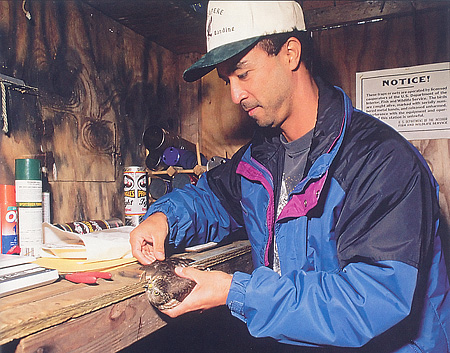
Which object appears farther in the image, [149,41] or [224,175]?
[149,41]

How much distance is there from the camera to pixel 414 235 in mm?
781

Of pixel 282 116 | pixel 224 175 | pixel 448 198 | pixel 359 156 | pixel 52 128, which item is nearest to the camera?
pixel 359 156

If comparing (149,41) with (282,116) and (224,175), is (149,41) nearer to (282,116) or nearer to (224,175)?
(224,175)

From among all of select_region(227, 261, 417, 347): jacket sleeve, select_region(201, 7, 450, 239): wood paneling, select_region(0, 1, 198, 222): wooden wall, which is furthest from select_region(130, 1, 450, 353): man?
select_region(201, 7, 450, 239): wood paneling

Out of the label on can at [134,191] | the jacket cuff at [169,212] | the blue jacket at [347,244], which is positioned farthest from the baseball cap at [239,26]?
the label on can at [134,191]

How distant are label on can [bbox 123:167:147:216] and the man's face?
1.78 feet

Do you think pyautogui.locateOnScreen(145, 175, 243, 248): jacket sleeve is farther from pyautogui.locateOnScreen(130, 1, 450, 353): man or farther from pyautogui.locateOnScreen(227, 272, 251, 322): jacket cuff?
pyautogui.locateOnScreen(227, 272, 251, 322): jacket cuff

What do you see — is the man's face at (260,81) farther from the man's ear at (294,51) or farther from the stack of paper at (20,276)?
the stack of paper at (20,276)

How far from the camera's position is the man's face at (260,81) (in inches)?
40.2

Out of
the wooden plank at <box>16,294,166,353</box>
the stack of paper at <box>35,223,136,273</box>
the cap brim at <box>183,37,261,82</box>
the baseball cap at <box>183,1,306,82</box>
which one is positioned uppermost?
the baseball cap at <box>183,1,306,82</box>

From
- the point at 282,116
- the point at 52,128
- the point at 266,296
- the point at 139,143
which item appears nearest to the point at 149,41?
the point at 139,143

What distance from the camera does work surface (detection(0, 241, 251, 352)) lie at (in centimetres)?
59

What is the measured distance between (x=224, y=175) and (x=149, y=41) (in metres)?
0.76

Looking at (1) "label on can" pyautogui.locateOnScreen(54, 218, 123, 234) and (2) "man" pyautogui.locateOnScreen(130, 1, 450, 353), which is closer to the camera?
(2) "man" pyautogui.locateOnScreen(130, 1, 450, 353)
